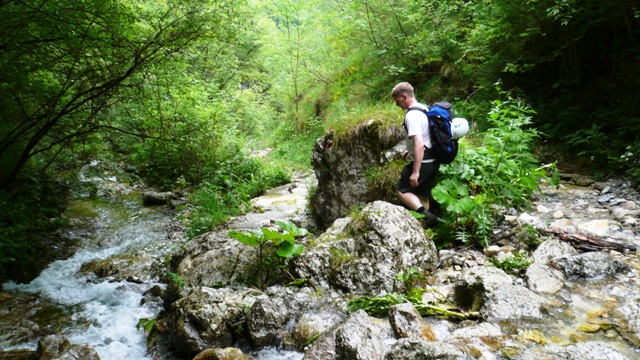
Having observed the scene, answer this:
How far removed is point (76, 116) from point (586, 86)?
11.0m

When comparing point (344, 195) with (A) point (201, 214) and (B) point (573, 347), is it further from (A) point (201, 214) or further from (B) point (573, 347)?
(B) point (573, 347)

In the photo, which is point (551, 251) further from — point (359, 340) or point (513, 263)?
point (359, 340)

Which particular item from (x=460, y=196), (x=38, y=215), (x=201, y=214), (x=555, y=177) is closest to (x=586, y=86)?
(x=555, y=177)

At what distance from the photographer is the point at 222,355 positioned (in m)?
3.26

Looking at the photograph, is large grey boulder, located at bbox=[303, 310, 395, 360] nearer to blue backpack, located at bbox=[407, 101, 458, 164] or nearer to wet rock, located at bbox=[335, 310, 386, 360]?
wet rock, located at bbox=[335, 310, 386, 360]

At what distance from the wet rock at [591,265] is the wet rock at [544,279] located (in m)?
0.13

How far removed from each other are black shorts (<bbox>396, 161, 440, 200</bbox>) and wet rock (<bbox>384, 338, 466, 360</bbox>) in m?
2.69

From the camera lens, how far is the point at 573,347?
2.52 metres

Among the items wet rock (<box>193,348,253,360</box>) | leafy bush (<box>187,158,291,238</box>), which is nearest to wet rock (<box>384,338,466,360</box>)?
wet rock (<box>193,348,253,360</box>)

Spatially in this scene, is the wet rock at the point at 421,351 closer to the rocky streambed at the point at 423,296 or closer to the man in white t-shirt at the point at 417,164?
the rocky streambed at the point at 423,296

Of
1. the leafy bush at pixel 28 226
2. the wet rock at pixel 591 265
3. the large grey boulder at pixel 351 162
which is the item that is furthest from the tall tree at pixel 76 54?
the wet rock at pixel 591 265

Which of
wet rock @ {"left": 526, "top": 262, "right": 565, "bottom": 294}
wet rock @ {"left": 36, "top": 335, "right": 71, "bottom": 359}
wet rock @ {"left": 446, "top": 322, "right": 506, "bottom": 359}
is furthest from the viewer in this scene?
wet rock @ {"left": 36, "top": 335, "right": 71, "bottom": 359}

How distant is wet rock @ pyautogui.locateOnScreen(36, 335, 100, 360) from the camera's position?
3971 mm

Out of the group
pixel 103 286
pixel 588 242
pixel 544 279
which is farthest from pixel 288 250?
pixel 103 286
